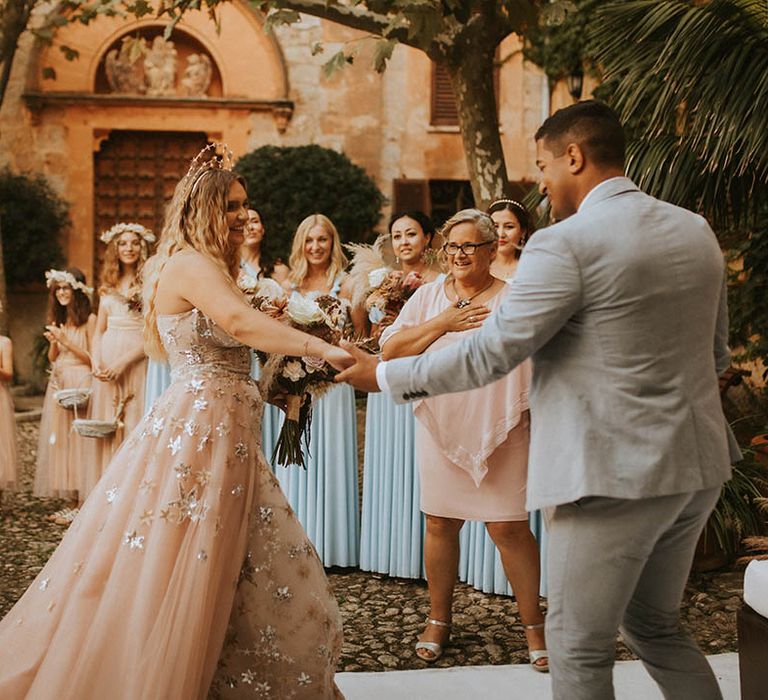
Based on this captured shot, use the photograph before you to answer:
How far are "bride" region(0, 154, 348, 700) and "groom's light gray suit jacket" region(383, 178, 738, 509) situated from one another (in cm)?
104

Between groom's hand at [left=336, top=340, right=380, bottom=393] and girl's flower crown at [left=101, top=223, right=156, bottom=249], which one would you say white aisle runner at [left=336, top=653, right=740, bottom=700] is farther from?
girl's flower crown at [left=101, top=223, right=156, bottom=249]

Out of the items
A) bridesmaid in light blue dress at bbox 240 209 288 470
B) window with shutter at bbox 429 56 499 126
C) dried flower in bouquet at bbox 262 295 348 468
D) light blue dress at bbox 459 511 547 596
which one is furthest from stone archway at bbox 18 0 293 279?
dried flower in bouquet at bbox 262 295 348 468

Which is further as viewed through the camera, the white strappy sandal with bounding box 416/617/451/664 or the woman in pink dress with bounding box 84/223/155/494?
the woman in pink dress with bounding box 84/223/155/494

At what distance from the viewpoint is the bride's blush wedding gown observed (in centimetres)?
321

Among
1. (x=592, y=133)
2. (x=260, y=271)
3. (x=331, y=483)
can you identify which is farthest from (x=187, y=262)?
(x=260, y=271)

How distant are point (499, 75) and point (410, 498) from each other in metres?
13.0

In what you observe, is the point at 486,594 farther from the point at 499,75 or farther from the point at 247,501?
the point at 499,75

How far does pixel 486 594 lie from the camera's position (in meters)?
5.35

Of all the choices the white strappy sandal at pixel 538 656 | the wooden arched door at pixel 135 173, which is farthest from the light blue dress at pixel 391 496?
the wooden arched door at pixel 135 173

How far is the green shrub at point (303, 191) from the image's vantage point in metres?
15.5

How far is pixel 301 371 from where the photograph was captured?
389 centimetres

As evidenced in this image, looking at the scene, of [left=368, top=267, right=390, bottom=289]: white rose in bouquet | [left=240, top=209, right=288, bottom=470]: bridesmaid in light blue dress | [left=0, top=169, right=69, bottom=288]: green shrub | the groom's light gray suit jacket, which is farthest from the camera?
[left=0, top=169, right=69, bottom=288]: green shrub

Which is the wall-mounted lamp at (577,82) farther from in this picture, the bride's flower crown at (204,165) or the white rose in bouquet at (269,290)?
the bride's flower crown at (204,165)

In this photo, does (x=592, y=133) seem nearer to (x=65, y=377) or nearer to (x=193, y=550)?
(x=193, y=550)
